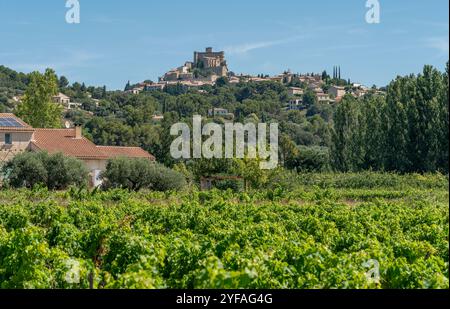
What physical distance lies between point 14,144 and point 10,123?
4.06ft

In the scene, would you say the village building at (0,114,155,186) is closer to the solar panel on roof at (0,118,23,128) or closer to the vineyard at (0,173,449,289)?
the solar panel on roof at (0,118,23,128)

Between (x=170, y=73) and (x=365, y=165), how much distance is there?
143m

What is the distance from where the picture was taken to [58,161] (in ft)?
109

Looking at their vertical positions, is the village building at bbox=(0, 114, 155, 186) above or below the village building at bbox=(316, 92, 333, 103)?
below

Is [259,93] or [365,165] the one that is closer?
[365,165]

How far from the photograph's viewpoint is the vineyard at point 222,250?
26.7ft

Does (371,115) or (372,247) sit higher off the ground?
(371,115)

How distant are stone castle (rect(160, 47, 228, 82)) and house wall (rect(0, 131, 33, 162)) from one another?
122974 millimetres

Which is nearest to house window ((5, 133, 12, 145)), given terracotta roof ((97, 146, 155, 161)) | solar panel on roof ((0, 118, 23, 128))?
solar panel on roof ((0, 118, 23, 128))

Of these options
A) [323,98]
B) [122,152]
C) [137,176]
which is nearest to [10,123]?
[122,152]

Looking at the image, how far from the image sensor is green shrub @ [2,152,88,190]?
32.4m

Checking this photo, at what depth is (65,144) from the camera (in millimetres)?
42500

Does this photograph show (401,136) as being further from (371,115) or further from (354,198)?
(354,198)
